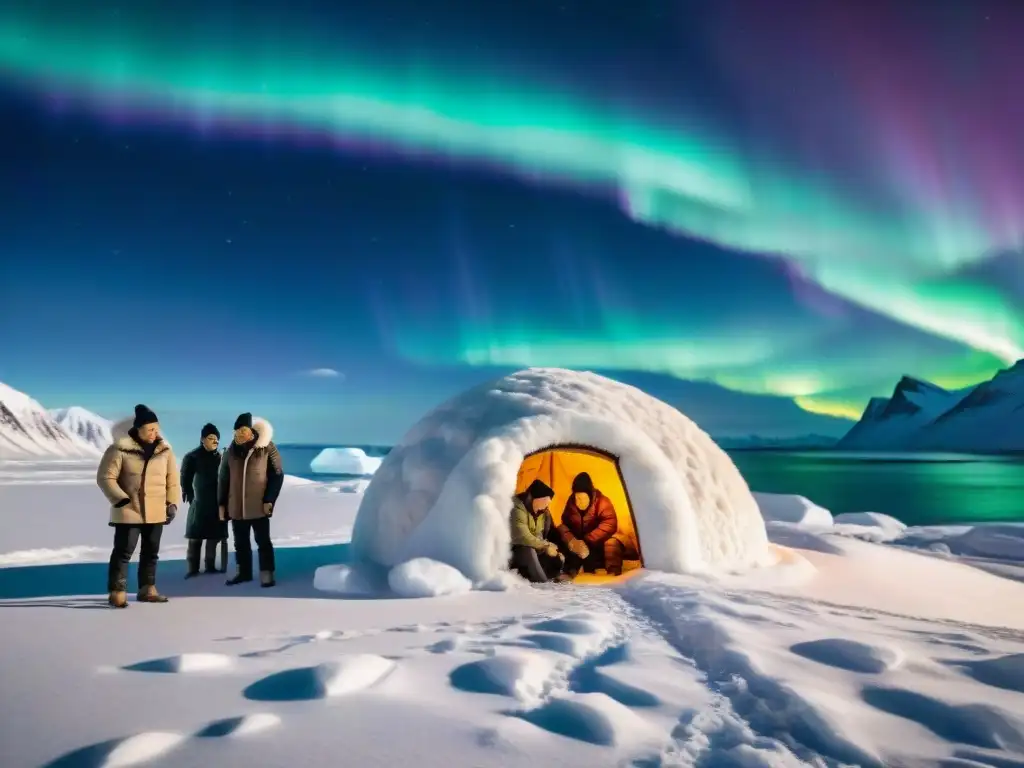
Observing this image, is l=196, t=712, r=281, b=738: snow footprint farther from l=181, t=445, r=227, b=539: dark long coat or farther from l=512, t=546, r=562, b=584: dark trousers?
l=181, t=445, r=227, b=539: dark long coat

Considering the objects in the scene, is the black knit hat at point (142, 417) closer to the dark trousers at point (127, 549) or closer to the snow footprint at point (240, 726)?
the dark trousers at point (127, 549)

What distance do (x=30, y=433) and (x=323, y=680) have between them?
197048 millimetres

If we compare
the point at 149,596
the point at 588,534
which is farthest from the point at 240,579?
the point at 588,534

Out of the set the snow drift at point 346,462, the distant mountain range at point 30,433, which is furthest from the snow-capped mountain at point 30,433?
the snow drift at point 346,462

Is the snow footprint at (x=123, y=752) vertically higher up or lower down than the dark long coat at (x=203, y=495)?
lower down

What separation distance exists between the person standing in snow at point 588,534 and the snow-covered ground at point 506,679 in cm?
96

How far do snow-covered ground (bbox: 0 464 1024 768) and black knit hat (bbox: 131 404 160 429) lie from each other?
1536 millimetres

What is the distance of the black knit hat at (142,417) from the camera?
5797 mm

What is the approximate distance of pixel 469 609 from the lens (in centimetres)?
564

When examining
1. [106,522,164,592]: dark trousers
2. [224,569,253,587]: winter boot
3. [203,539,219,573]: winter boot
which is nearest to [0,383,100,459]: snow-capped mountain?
[203,539,219,573]: winter boot

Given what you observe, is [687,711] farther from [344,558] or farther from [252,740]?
[344,558]

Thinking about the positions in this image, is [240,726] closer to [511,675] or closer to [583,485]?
[511,675]

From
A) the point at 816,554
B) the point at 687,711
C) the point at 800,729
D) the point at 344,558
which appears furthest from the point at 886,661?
the point at 344,558

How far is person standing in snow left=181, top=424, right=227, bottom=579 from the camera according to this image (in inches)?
295
